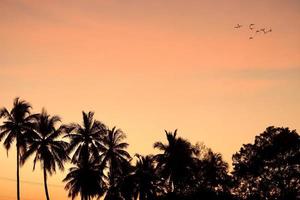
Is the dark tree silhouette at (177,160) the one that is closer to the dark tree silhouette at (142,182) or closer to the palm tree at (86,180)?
the dark tree silhouette at (142,182)

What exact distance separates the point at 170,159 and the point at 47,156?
21.6 metres

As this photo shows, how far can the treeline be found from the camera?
5703cm

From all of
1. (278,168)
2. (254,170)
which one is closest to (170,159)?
(254,170)

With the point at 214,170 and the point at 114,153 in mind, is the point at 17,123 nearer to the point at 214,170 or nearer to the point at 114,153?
the point at 114,153

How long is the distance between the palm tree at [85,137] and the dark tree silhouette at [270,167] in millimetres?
22035

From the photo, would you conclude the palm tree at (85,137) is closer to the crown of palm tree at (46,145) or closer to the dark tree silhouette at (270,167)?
the crown of palm tree at (46,145)

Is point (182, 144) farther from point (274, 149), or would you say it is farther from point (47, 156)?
point (47, 156)

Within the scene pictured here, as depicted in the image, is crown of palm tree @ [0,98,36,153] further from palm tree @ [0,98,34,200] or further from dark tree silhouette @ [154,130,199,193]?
dark tree silhouette @ [154,130,199,193]

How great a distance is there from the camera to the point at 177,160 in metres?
70.5

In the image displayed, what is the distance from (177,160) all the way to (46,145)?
22.3 m

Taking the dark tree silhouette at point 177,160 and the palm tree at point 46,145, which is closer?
the palm tree at point 46,145

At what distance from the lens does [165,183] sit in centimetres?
7431

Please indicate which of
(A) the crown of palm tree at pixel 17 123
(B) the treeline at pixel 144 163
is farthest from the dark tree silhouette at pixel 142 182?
(A) the crown of palm tree at pixel 17 123

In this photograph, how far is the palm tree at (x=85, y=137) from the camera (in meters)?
61.4
